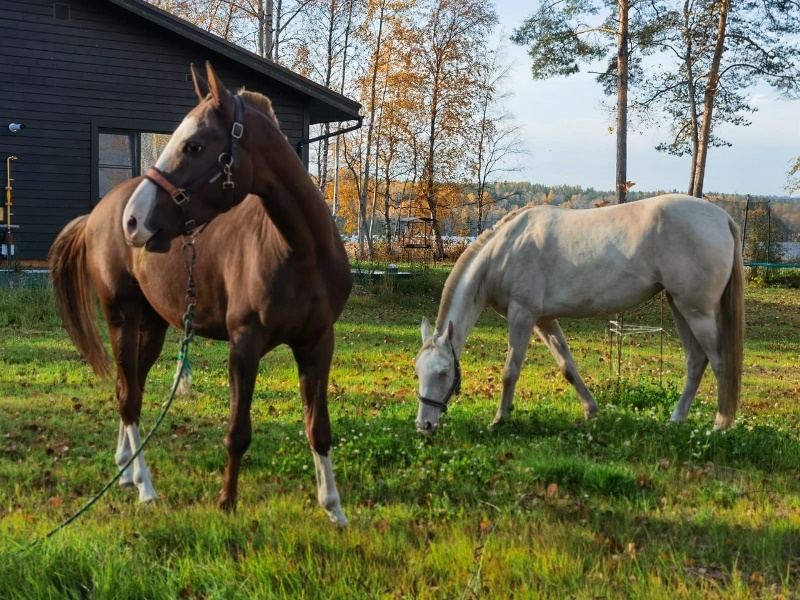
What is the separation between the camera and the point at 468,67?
34.4m

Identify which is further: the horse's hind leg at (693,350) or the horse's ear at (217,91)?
the horse's hind leg at (693,350)

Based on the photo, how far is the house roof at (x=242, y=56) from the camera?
13875 millimetres

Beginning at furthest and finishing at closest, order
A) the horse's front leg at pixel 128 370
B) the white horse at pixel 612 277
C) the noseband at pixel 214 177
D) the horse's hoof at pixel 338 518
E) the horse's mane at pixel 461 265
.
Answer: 1. the horse's mane at pixel 461 265
2. the white horse at pixel 612 277
3. the horse's front leg at pixel 128 370
4. the horse's hoof at pixel 338 518
5. the noseband at pixel 214 177

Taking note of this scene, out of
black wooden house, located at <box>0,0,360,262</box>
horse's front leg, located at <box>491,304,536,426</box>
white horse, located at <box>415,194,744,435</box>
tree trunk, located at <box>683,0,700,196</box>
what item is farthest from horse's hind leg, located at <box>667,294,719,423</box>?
tree trunk, located at <box>683,0,700,196</box>

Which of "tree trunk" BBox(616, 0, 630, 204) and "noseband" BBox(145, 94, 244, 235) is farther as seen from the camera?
"tree trunk" BBox(616, 0, 630, 204)

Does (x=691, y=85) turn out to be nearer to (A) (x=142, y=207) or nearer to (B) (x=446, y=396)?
(B) (x=446, y=396)

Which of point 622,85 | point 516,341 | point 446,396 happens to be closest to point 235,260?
point 446,396

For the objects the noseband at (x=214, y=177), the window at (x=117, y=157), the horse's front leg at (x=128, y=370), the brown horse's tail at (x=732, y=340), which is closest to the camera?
the noseband at (x=214, y=177)

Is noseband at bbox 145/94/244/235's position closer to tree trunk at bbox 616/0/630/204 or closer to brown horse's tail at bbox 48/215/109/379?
brown horse's tail at bbox 48/215/109/379

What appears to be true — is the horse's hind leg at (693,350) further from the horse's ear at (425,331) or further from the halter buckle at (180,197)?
the halter buckle at (180,197)

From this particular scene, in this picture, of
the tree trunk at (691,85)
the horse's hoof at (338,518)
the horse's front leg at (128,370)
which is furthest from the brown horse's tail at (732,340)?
the tree trunk at (691,85)

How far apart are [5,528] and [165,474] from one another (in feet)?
4.12

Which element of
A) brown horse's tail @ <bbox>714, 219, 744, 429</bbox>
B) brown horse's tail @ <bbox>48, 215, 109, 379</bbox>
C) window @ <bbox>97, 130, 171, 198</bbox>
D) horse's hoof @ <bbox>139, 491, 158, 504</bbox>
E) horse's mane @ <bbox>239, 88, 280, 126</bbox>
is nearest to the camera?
horse's mane @ <bbox>239, 88, 280, 126</bbox>

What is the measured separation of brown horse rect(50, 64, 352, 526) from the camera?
306 cm
